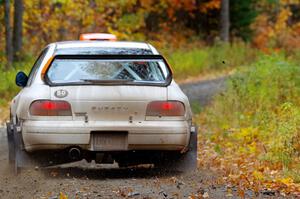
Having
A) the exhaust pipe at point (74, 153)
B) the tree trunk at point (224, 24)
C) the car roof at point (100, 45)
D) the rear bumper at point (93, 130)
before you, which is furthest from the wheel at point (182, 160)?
the tree trunk at point (224, 24)

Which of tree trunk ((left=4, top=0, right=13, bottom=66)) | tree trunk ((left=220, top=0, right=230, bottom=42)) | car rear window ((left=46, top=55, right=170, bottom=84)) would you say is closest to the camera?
car rear window ((left=46, top=55, right=170, bottom=84))

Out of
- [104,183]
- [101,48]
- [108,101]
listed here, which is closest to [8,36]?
[101,48]

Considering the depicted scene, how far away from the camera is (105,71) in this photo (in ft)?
31.0

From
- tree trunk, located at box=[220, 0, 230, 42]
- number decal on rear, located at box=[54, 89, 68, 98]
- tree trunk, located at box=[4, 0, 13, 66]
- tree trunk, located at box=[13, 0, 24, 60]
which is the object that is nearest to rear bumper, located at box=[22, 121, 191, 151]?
number decal on rear, located at box=[54, 89, 68, 98]

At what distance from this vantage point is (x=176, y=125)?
9211mm

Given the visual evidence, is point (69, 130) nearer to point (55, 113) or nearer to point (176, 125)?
point (55, 113)

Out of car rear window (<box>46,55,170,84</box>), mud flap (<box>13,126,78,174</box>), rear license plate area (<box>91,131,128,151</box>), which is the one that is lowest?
mud flap (<box>13,126,78,174</box>)

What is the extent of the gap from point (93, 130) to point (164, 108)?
2.69 feet

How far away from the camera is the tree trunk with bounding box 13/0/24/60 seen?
25691 mm

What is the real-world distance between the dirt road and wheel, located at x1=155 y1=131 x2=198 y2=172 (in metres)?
0.09

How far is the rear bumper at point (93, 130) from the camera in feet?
29.4

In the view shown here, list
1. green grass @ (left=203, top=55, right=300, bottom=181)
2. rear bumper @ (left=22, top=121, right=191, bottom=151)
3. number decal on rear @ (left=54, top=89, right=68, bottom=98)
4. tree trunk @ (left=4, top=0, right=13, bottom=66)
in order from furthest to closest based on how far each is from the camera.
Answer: tree trunk @ (left=4, top=0, right=13, bottom=66)
green grass @ (left=203, top=55, right=300, bottom=181)
number decal on rear @ (left=54, top=89, right=68, bottom=98)
rear bumper @ (left=22, top=121, right=191, bottom=151)

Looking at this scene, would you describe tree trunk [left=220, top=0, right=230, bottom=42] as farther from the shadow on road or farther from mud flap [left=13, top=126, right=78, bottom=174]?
mud flap [left=13, top=126, right=78, bottom=174]

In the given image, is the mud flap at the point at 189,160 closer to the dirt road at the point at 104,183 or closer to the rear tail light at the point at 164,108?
the dirt road at the point at 104,183
